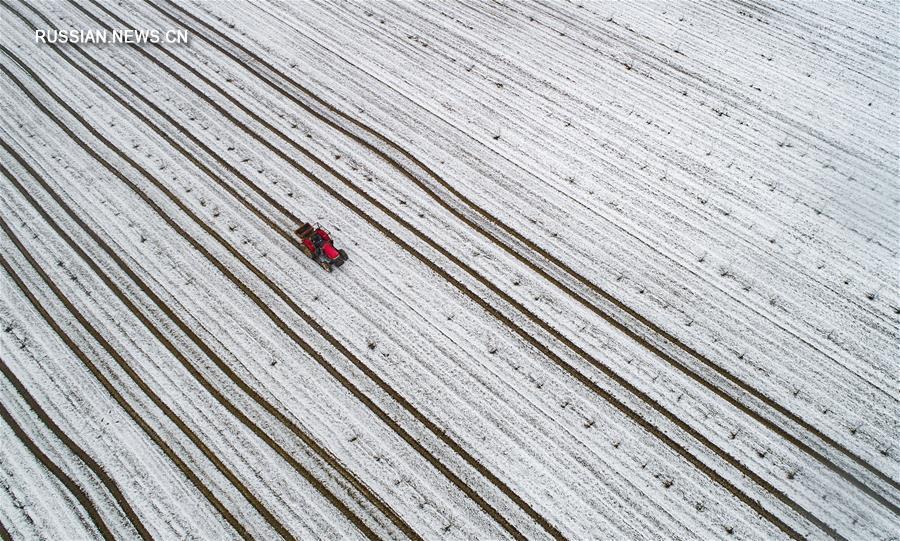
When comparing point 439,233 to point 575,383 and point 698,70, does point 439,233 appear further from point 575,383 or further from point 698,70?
point 698,70

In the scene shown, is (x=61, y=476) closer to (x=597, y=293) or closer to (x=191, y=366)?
(x=191, y=366)

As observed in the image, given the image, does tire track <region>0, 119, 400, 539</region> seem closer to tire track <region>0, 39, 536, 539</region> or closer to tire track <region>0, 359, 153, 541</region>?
tire track <region>0, 39, 536, 539</region>

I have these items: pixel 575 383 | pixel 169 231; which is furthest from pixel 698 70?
pixel 169 231

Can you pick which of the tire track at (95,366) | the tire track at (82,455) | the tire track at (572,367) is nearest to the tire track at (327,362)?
the tire track at (95,366)

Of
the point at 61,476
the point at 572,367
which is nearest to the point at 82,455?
the point at 61,476

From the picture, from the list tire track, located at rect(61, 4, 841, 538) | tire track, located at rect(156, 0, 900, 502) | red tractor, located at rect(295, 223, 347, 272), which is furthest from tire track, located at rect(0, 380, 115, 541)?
tire track, located at rect(156, 0, 900, 502)

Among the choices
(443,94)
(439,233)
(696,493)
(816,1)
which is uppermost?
(816,1)
